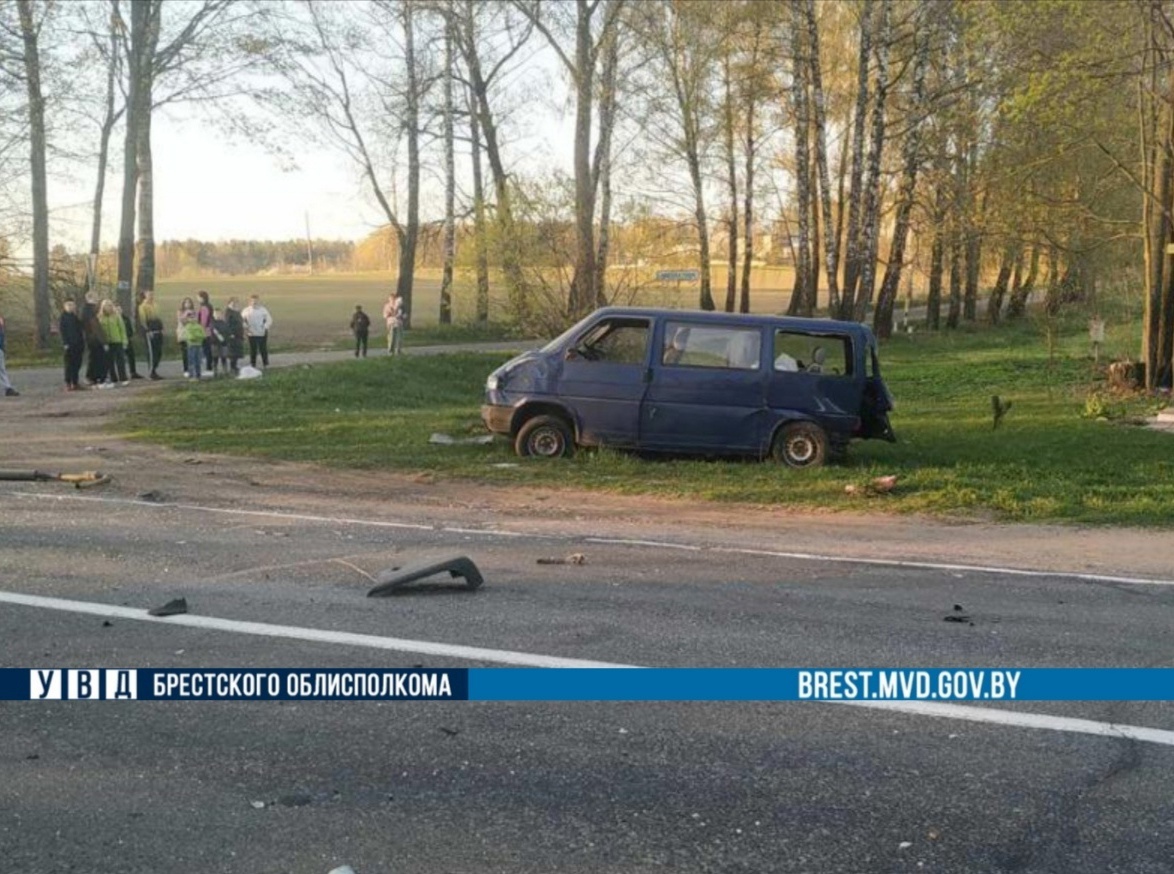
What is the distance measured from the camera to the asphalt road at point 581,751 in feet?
11.7

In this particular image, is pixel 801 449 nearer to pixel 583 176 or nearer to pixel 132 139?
pixel 583 176

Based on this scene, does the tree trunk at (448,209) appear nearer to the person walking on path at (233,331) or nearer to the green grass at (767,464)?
the person walking on path at (233,331)

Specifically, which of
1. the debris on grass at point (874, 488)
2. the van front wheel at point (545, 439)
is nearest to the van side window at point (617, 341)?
the van front wheel at point (545, 439)

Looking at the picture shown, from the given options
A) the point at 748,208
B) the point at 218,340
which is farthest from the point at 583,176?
the point at 748,208

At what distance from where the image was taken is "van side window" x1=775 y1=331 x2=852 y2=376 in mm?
12273

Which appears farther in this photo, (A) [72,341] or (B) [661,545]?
(A) [72,341]

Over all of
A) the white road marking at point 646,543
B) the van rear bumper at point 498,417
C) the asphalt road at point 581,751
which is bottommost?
the asphalt road at point 581,751

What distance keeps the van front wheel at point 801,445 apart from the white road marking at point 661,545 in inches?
163

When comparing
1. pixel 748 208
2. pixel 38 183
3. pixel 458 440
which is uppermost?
pixel 748 208

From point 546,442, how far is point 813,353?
326cm

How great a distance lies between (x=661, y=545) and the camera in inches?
334

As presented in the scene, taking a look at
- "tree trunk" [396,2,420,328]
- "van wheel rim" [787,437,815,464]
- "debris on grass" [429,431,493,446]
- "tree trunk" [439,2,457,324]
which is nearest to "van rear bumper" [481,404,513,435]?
"debris on grass" [429,431,493,446]

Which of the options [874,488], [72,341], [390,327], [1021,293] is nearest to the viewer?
[874,488]

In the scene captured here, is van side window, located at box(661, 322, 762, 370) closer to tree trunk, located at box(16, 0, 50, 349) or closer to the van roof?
the van roof
